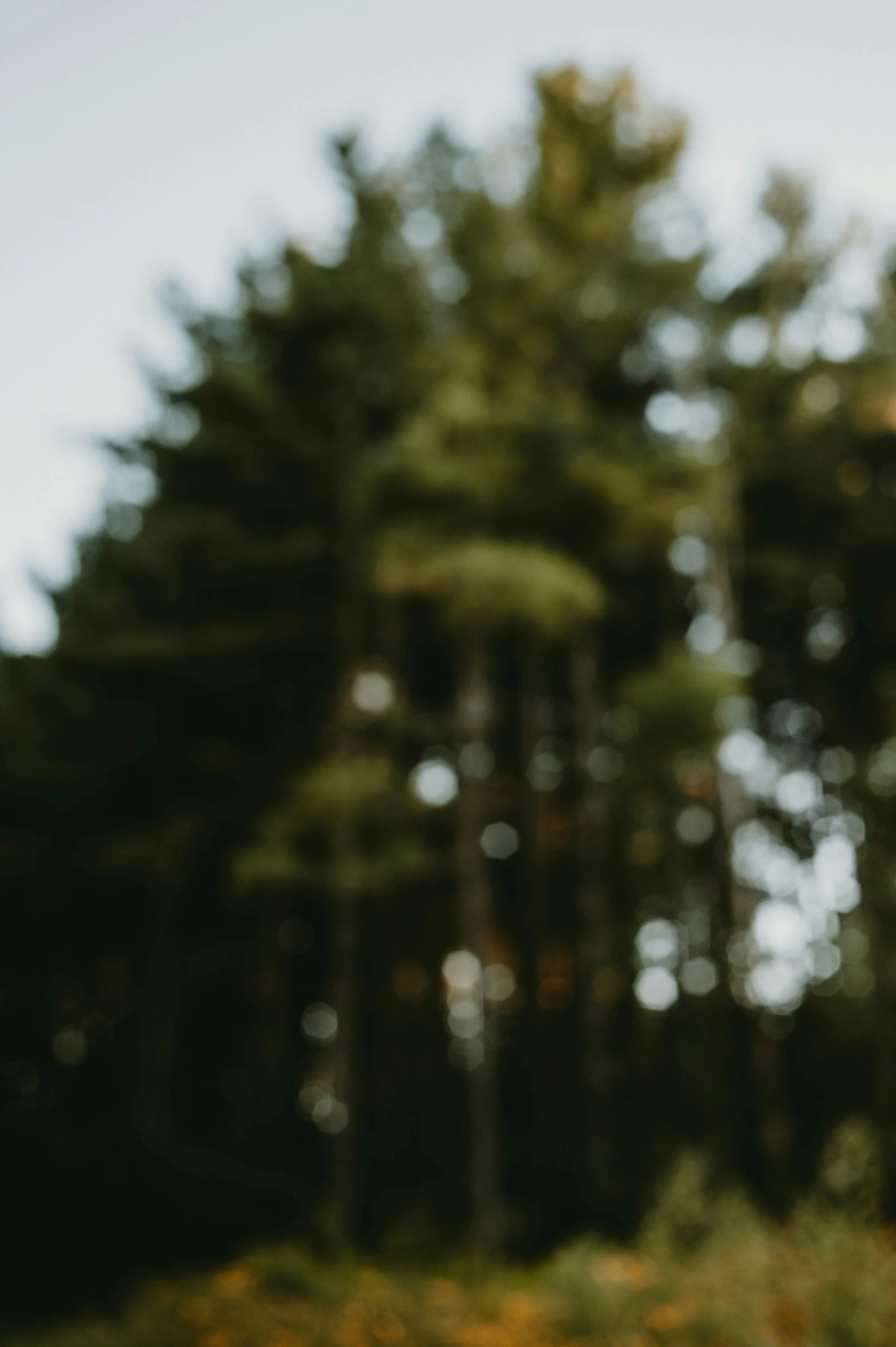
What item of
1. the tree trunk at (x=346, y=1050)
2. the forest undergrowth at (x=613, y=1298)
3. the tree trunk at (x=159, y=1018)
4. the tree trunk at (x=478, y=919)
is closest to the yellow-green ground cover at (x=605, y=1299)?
the forest undergrowth at (x=613, y=1298)

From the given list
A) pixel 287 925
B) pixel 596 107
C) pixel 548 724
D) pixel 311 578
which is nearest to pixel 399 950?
pixel 287 925

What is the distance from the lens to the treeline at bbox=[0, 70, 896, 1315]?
9484 mm

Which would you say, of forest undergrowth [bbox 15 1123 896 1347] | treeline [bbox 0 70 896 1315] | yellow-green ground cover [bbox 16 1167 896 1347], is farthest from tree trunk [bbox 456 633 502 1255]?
yellow-green ground cover [bbox 16 1167 896 1347]

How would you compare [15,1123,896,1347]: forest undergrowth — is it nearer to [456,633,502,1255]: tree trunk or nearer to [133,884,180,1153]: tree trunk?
[456,633,502,1255]: tree trunk

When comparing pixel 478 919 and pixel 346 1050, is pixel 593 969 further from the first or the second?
pixel 346 1050

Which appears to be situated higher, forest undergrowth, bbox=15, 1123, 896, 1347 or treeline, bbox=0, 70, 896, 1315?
treeline, bbox=0, 70, 896, 1315

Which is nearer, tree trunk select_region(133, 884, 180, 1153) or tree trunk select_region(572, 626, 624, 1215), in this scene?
tree trunk select_region(572, 626, 624, 1215)

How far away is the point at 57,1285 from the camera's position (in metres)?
7.18

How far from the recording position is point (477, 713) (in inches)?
405

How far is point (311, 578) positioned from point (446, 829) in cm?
402

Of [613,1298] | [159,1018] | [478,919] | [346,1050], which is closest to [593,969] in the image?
[478,919]

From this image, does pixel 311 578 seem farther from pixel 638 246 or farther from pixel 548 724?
pixel 638 246

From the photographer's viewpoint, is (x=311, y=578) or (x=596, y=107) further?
(x=311, y=578)

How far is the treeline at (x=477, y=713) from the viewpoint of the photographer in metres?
9.48
